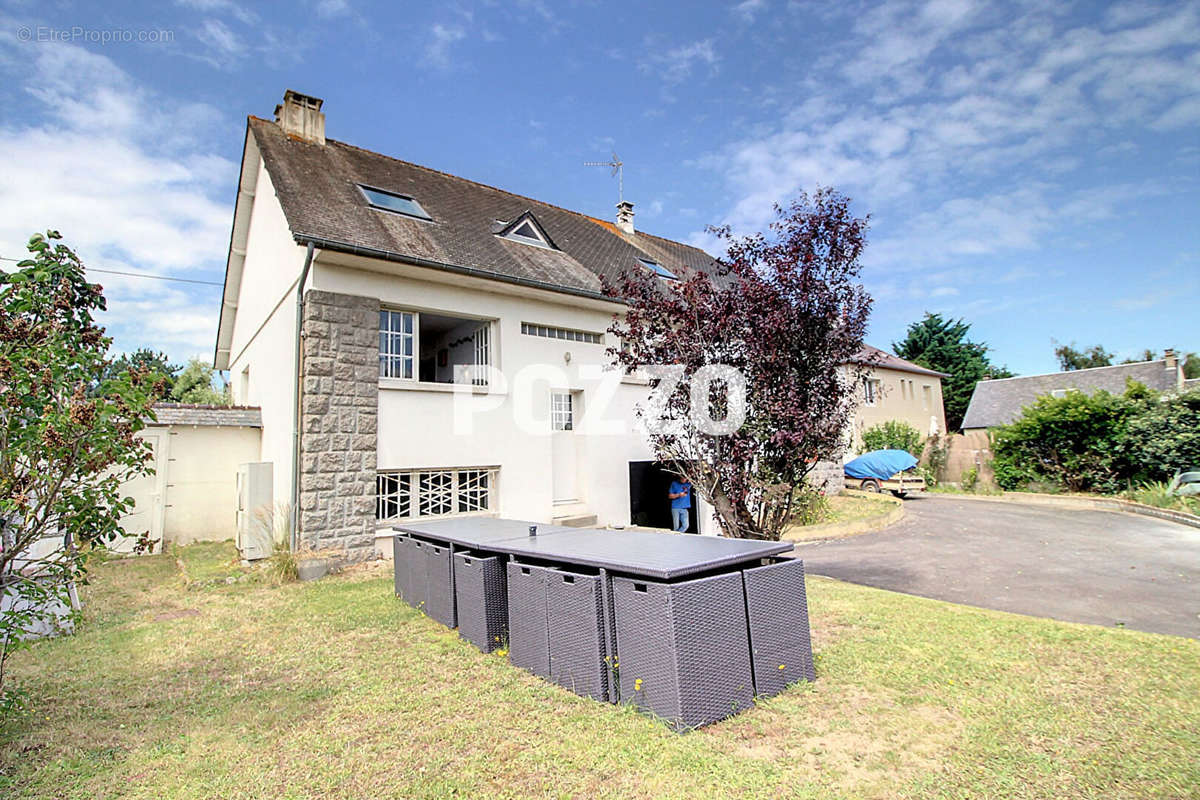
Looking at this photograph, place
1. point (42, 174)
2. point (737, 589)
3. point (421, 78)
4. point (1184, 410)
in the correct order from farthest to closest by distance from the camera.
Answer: point (1184, 410)
point (421, 78)
point (42, 174)
point (737, 589)

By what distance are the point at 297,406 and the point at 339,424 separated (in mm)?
667

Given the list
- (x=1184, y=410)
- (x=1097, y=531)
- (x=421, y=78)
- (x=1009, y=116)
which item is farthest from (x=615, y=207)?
(x=1184, y=410)

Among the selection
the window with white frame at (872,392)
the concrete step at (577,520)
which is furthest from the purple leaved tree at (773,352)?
the window with white frame at (872,392)

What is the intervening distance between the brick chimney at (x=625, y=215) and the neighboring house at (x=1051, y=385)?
76.9 feet

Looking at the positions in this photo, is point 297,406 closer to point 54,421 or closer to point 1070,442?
point 54,421

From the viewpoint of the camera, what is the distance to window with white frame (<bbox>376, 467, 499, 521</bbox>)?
9.26m

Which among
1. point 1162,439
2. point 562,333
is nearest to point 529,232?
point 562,333

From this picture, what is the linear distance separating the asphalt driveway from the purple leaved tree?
2.93 metres

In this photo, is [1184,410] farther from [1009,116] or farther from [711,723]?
[711,723]

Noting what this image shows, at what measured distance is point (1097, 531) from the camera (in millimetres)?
11922

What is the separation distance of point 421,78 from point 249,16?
285 centimetres

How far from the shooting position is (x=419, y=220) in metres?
10.9

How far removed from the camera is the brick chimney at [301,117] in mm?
11961

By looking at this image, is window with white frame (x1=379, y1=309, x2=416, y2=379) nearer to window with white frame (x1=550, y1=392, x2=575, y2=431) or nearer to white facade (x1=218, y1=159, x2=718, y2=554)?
white facade (x1=218, y1=159, x2=718, y2=554)
